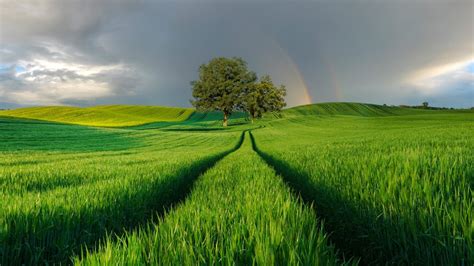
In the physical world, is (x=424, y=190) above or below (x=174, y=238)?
above

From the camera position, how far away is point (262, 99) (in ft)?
227

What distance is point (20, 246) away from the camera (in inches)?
99.2

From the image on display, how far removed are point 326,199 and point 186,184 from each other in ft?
13.7

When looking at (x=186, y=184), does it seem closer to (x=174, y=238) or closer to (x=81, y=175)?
(x=81, y=175)

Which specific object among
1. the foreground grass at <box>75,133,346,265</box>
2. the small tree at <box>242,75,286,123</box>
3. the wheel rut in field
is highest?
the small tree at <box>242,75,286,123</box>

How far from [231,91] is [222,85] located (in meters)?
2.82

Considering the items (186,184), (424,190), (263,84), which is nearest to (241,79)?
(263,84)

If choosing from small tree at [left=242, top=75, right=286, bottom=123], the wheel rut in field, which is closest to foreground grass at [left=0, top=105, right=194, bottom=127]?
small tree at [left=242, top=75, right=286, bottom=123]

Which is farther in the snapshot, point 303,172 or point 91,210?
point 303,172

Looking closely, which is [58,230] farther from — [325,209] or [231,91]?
[231,91]

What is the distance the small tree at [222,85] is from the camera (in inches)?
2562

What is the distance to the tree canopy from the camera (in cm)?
6519

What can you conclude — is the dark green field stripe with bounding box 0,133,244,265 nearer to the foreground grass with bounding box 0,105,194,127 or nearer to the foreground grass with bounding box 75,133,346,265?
the foreground grass with bounding box 75,133,346,265

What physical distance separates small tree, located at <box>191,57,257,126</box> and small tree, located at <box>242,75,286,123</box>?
71.1 inches
